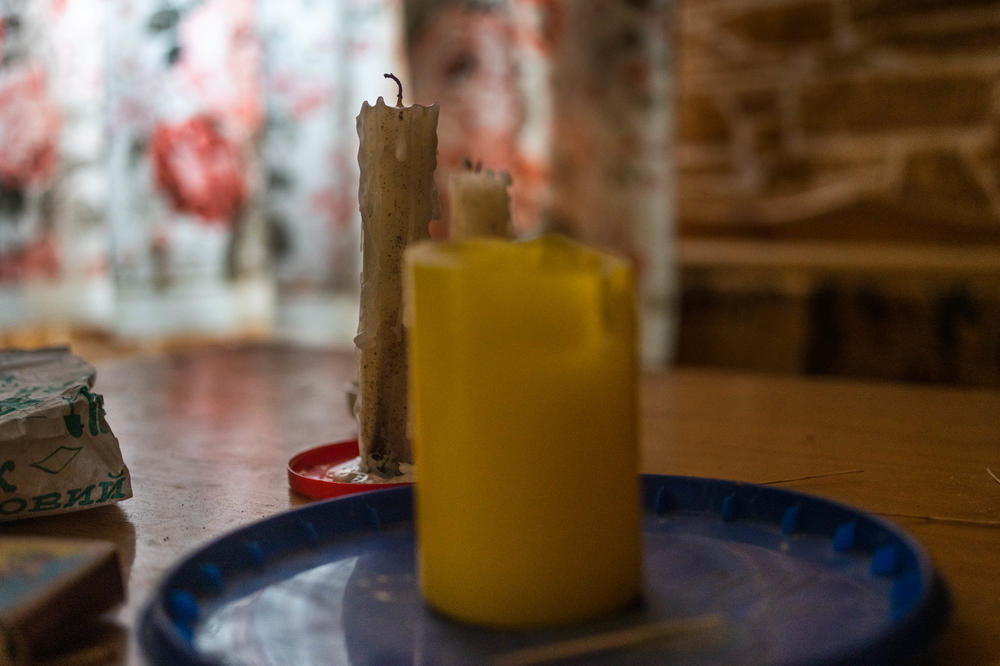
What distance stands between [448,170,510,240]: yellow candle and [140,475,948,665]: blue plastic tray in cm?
14

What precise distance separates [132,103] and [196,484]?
2033mm

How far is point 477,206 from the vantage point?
0.49 m

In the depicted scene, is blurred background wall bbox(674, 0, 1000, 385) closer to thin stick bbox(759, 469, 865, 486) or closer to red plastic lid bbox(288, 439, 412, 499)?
thin stick bbox(759, 469, 865, 486)

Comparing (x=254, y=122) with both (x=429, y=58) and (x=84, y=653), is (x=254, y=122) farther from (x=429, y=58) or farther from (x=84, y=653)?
(x=84, y=653)

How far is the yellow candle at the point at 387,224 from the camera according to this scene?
0.54 metres

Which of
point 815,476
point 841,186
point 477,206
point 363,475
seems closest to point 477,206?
point 477,206

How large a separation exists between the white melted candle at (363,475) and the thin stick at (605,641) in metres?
0.25

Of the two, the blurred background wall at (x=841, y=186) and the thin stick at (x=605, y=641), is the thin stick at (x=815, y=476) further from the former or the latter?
the blurred background wall at (x=841, y=186)

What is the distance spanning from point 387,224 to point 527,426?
25cm

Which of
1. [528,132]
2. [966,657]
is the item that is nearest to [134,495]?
[966,657]

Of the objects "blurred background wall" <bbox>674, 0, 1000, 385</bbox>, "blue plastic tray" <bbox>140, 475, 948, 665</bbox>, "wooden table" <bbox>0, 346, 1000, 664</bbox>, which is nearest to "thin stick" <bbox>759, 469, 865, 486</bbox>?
"wooden table" <bbox>0, 346, 1000, 664</bbox>

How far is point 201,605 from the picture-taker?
350mm

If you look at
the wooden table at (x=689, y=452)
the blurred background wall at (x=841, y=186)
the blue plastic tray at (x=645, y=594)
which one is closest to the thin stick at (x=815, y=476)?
the wooden table at (x=689, y=452)

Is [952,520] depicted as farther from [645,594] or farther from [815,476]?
[645,594]
